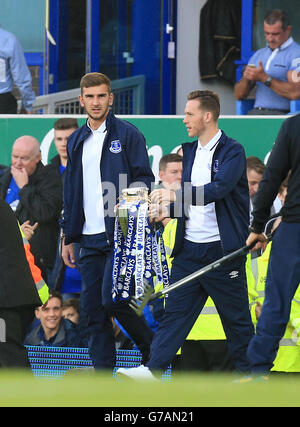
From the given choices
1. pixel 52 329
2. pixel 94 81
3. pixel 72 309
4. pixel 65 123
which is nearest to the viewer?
pixel 94 81

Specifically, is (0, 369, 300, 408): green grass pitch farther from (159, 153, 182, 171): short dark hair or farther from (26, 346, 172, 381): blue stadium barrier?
(159, 153, 182, 171): short dark hair

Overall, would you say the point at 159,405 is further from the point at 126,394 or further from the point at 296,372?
the point at 296,372

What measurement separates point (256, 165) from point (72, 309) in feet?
6.17

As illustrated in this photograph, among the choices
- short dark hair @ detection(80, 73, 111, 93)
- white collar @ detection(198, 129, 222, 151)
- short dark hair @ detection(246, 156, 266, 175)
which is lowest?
short dark hair @ detection(246, 156, 266, 175)

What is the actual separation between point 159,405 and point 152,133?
4682 mm

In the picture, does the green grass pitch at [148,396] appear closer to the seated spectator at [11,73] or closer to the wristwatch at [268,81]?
the wristwatch at [268,81]

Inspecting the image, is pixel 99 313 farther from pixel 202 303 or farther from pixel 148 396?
pixel 148 396

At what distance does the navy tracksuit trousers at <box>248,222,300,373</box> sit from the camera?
6082 millimetres

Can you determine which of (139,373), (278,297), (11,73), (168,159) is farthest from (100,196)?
(11,73)

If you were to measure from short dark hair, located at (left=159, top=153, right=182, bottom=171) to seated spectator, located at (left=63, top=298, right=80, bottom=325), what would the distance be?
1.30m

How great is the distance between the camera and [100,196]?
7.15m

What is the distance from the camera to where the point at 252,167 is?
332 inches

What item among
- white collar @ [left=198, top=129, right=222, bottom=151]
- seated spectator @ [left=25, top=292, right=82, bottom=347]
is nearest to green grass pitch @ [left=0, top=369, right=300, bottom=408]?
white collar @ [left=198, top=129, right=222, bottom=151]
